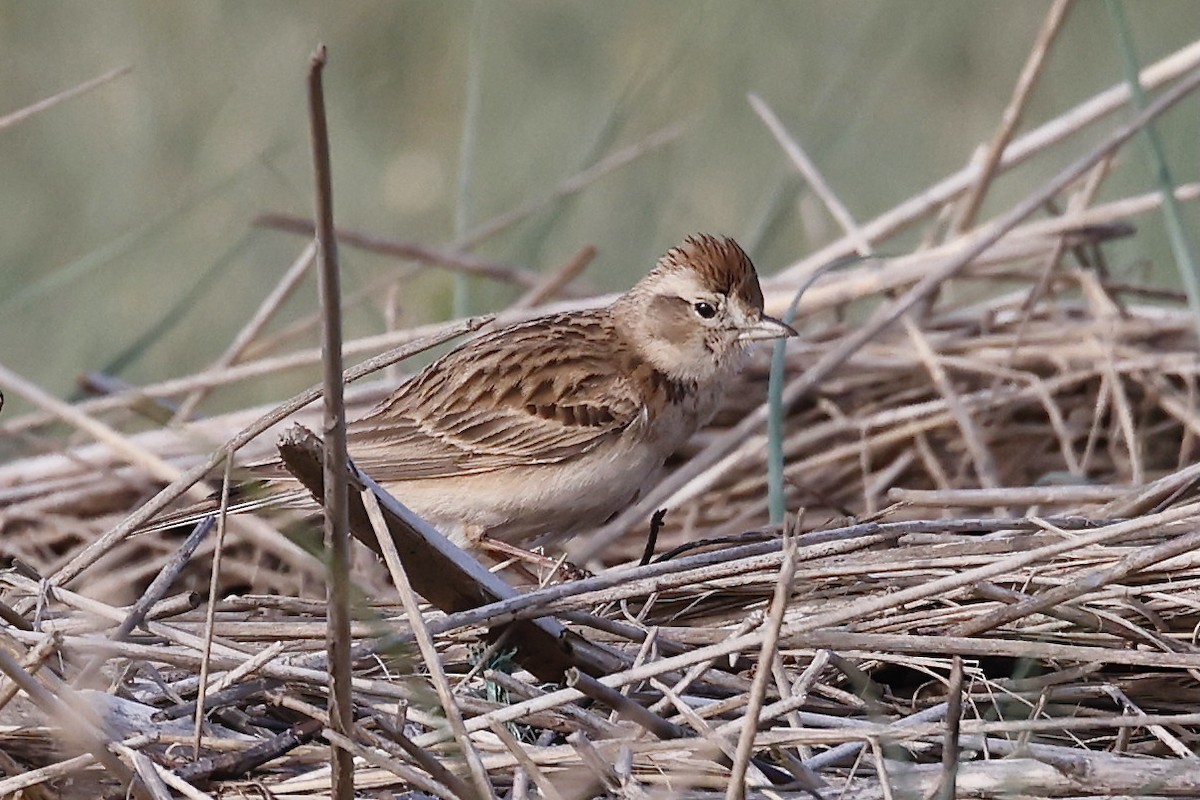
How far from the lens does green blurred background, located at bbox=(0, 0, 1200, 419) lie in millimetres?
8523

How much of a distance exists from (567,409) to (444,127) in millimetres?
5169

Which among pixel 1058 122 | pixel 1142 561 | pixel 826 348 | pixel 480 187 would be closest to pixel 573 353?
pixel 826 348

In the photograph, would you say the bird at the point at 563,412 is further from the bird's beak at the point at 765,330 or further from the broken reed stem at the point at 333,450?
the broken reed stem at the point at 333,450

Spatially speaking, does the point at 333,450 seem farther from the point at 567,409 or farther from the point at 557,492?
the point at 567,409

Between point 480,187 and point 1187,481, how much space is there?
19.4ft

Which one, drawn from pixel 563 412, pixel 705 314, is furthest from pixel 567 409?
pixel 705 314


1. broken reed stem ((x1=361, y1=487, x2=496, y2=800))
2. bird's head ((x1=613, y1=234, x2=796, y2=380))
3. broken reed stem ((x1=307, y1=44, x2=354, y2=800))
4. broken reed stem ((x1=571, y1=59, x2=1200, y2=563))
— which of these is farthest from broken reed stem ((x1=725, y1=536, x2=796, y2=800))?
broken reed stem ((x1=571, y1=59, x2=1200, y2=563))

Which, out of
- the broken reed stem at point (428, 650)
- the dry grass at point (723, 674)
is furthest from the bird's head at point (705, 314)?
the broken reed stem at point (428, 650)

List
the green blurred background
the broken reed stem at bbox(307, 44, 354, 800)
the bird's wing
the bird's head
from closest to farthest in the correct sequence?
the broken reed stem at bbox(307, 44, 354, 800) → the bird's wing → the bird's head → the green blurred background

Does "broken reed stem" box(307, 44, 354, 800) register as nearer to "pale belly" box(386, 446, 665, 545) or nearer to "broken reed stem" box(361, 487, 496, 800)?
"broken reed stem" box(361, 487, 496, 800)

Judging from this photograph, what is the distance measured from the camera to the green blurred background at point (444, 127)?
28.0 feet

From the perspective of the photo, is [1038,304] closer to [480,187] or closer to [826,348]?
[826,348]

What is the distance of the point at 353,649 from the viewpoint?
3410 mm

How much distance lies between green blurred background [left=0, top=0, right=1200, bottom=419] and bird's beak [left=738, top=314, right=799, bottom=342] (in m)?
2.69
